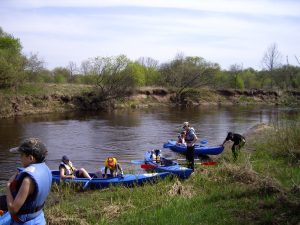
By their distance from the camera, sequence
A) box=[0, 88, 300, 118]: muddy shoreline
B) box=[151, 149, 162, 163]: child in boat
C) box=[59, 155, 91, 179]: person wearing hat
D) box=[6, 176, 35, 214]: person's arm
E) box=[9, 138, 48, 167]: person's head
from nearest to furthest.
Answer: box=[6, 176, 35, 214]: person's arm → box=[9, 138, 48, 167]: person's head → box=[59, 155, 91, 179]: person wearing hat → box=[151, 149, 162, 163]: child in boat → box=[0, 88, 300, 118]: muddy shoreline

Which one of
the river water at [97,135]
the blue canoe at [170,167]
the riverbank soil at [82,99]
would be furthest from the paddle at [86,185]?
the riverbank soil at [82,99]

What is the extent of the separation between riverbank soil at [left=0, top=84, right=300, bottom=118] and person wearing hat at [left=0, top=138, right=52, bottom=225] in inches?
1193

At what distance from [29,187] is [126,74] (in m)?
49.2

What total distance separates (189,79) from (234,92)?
8566 mm

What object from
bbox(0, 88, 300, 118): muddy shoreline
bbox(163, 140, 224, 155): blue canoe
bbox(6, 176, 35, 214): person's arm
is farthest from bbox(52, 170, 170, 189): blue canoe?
bbox(0, 88, 300, 118): muddy shoreline

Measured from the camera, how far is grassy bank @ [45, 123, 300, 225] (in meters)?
6.70

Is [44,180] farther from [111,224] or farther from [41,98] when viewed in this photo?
[41,98]

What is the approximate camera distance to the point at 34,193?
4176mm

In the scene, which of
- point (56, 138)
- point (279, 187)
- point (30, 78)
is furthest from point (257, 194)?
point (30, 78)

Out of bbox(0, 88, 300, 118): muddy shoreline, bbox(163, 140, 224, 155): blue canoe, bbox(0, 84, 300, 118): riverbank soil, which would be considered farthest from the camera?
bbox(0, 84, 300, 118): riverbank soil

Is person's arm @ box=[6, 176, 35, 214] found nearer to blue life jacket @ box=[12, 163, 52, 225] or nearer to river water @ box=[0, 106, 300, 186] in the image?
blue life jacket @ box=[12, 163, 52, 225]

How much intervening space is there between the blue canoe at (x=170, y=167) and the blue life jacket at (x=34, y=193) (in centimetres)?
860

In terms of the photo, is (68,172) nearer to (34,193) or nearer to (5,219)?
(5,219)

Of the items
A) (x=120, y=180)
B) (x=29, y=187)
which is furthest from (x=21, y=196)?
(x=120, y=180)
